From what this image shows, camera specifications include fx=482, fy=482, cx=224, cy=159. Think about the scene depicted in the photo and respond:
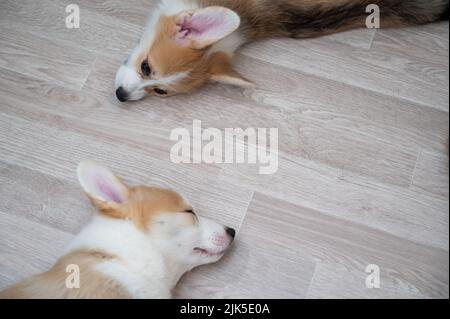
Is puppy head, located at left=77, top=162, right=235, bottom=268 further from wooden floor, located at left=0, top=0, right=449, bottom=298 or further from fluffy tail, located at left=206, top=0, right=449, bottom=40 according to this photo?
fluffy tail, located at left=206, top=0, right=449, bottom=40

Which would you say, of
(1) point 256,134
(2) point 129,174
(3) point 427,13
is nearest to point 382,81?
(3) point 427,13

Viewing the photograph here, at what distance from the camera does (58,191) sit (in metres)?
1.92

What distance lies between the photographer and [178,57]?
1850 millimetres

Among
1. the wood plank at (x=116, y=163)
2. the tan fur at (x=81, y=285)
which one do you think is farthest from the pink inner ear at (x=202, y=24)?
the tan fur at (x=81, y=285)

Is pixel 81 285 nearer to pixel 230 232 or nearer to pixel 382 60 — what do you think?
pixel 230 232

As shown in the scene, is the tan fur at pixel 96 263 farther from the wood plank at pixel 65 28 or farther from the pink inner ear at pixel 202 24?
the wood plank at pixel 65 28

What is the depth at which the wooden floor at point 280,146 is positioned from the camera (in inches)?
72.4

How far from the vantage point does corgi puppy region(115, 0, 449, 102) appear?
5.97 feet

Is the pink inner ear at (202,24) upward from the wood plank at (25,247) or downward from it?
upward

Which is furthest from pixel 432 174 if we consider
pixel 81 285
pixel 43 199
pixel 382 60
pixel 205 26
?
pixel 43 199

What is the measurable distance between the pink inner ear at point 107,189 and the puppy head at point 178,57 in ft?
1.65

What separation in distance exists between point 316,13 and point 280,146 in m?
0.57

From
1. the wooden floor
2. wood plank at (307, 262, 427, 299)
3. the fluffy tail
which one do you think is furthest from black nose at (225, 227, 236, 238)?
the fluffy tail
